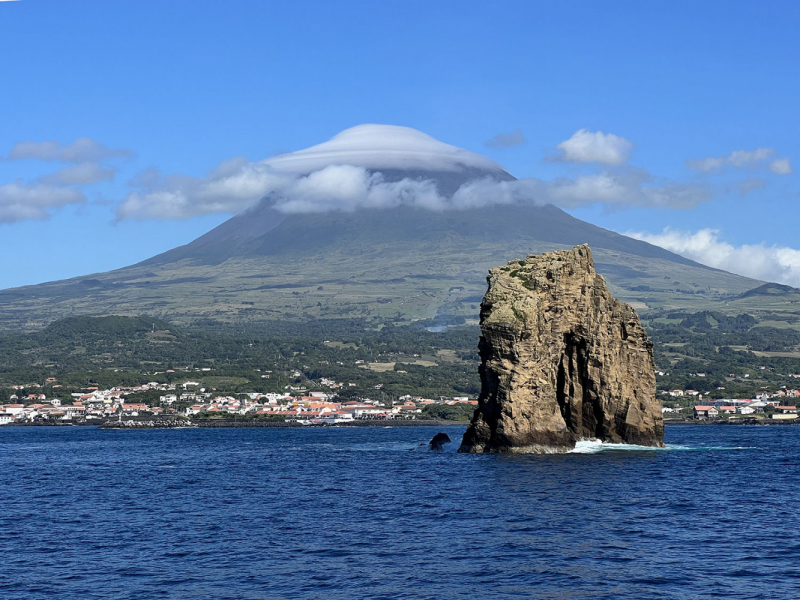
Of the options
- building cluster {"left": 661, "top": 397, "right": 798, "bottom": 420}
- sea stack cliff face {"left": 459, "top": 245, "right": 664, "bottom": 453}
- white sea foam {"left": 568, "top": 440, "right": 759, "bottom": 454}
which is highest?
sea stack cliff face {"left": 459, "top": 245, "right": 664, "bottom": 453}

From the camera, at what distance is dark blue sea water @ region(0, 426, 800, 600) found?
114ft

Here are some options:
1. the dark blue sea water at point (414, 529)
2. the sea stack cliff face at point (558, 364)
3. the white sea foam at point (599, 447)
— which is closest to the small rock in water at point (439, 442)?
the sea stack cliff face at point (558, 364)

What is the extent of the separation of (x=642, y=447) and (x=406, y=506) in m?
36.3

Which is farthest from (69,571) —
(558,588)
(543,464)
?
(543,464)

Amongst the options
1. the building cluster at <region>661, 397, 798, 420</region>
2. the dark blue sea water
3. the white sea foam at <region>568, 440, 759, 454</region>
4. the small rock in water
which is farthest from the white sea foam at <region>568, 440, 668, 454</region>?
the building cluster at <region>661, 397, 798, 420</region>

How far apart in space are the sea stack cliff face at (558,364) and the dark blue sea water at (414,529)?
3482 millimetres

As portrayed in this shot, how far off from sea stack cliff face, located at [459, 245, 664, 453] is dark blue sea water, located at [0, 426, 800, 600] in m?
3.48

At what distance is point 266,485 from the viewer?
2537 inches

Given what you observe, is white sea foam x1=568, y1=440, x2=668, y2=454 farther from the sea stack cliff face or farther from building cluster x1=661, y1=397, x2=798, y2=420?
building cluster x1=661, y1=397, x2=798, y2=420

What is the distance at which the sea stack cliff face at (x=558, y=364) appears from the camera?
Answer: 250 ft

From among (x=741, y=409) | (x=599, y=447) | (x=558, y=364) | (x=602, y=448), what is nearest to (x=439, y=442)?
(x=599, y=447)

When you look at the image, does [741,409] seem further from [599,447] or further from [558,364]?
[558,364]

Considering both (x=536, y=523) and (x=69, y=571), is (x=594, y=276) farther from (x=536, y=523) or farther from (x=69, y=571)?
(x=69, y=571)

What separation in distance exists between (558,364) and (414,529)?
37.0 m
